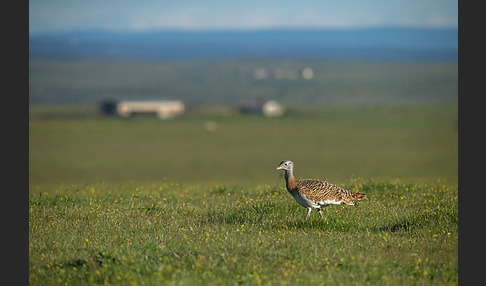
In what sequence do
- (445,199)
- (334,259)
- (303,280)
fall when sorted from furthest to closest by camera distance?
(445,199) → (334,259) → (303,280)

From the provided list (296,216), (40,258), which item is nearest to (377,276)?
(296,216)

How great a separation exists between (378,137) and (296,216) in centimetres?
9186

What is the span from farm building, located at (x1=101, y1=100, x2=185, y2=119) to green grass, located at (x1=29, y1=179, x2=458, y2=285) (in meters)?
140

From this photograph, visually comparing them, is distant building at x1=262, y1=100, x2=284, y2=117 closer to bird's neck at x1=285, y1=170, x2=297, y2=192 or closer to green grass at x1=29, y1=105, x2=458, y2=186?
green grass at x1=29, y1=105, x2=458, y2=186

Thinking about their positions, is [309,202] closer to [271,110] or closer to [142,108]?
[271,110]

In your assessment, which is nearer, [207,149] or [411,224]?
[411,224]

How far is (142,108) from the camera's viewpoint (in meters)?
165

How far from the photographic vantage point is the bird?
15234 mm

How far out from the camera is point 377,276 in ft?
37.8

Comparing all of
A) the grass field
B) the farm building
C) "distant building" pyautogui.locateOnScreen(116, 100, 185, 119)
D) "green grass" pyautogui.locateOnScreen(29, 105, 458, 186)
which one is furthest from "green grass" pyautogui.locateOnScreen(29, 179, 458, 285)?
the farm building

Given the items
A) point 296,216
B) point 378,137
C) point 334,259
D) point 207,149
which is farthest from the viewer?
point 378,137

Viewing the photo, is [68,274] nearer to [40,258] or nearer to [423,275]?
[40,258]

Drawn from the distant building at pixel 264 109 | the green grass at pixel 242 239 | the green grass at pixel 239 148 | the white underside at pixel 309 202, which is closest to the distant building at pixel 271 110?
the distant building at pixel 264 109

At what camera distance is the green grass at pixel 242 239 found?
11523 mm
